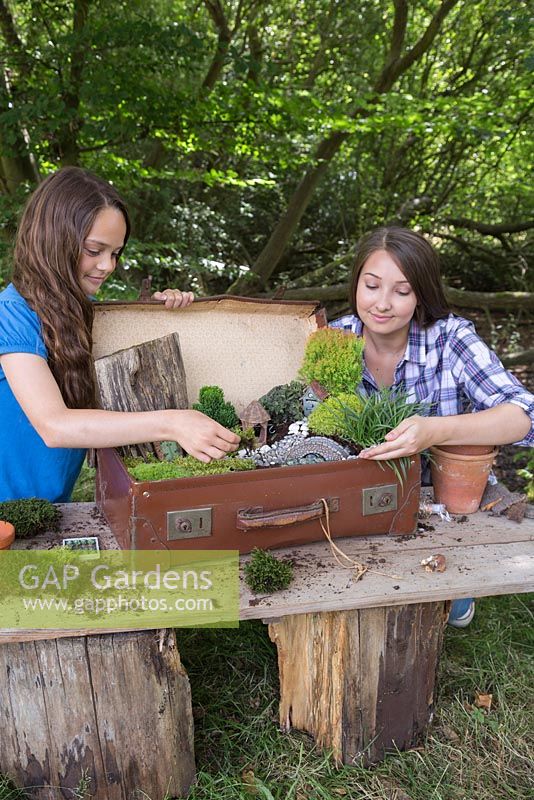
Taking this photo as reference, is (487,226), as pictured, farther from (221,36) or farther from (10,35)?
(10,35)

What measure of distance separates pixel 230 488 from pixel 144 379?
0.70 m

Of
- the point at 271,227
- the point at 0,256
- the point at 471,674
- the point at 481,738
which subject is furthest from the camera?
the point at 271,227

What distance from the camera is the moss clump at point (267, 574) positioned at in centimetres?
197

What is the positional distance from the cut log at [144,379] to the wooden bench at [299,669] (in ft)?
1.48

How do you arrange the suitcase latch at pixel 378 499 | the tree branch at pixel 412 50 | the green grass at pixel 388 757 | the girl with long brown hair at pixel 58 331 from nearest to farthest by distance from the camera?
the girl with long brown hair at pixel 58 331
the suitcase latch at pixel 378 499
the green grass at pixel 388 757
the tree branch at pixel 412 50

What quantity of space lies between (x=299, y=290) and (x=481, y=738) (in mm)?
5961

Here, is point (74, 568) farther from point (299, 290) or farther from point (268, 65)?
point (299, 290)

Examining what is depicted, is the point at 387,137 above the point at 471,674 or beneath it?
above

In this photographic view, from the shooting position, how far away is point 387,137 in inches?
373

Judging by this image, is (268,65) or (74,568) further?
(268,65)

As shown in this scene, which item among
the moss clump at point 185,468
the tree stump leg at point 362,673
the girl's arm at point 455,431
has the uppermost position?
the girl's arm at point 455,431

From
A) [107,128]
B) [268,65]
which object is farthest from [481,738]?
[268,65]

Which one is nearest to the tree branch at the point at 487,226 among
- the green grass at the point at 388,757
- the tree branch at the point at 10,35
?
the tree branch at the point at 10,35

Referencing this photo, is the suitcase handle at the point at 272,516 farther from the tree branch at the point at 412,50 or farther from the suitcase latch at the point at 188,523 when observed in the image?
the tree branch at the point at 412,50
